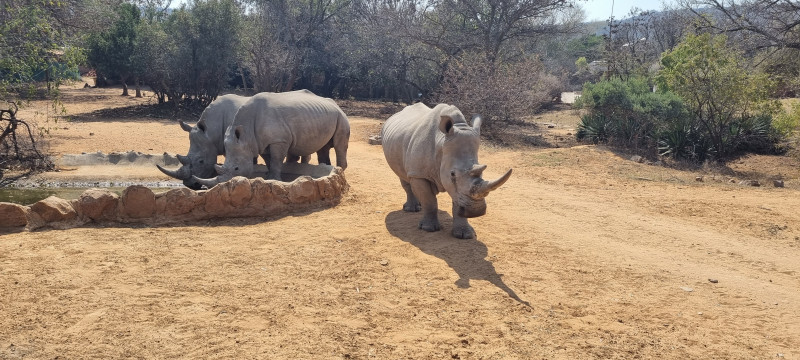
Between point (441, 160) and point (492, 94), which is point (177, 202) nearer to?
point (441, 160)

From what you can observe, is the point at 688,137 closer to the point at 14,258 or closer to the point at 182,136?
the point at 182,136

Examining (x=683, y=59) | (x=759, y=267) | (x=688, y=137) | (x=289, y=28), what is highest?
(x=289, y=28)

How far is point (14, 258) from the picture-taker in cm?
603

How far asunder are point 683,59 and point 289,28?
1967 cm

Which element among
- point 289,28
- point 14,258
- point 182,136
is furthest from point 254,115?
point 289,28

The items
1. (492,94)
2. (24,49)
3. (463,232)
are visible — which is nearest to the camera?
(463,232)

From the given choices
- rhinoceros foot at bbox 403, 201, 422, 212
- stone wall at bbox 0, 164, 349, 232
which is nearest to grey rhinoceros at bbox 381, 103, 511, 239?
rhinoceros foot at bbox 403, 201, 422, 212

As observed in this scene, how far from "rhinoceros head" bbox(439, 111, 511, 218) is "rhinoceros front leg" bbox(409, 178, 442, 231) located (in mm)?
539

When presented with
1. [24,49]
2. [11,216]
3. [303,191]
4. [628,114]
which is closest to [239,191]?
[303,191]

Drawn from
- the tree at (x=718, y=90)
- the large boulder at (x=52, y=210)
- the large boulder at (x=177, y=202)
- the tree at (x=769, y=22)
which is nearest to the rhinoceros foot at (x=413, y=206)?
the large boulder at (x=177, y=202)

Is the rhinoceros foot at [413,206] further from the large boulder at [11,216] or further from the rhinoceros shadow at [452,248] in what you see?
the large boulder at [11,216]

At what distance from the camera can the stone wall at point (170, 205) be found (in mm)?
7016

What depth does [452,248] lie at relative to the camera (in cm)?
708

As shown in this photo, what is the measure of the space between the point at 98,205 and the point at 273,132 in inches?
117
